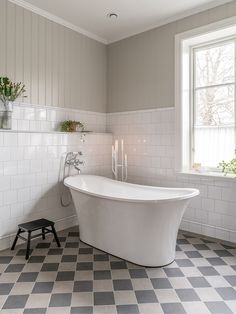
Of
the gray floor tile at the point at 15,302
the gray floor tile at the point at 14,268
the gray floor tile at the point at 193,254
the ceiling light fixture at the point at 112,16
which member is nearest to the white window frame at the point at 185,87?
the ceiling light fixture at the point at 112,16

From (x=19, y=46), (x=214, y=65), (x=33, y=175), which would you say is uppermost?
(x=19, y=46)

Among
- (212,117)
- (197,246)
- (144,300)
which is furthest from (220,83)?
(144,300)

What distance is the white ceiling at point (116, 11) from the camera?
10.1ft

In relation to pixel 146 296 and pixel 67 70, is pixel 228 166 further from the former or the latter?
pixel 67 70

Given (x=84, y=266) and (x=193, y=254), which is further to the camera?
(x=193, y=254)

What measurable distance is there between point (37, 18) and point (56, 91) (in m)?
0.93

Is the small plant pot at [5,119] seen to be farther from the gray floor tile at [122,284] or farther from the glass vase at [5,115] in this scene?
the gray floor tile at [122,284]

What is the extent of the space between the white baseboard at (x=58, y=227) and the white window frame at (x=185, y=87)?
1692mm

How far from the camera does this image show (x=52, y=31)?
341cm

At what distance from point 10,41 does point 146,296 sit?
3069 mm

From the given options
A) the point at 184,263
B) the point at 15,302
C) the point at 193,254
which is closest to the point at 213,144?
the point at 193,254

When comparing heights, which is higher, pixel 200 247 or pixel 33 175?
pixel 33 175

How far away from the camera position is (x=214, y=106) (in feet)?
11.1

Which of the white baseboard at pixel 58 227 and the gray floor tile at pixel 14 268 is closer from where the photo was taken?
the gray floor tile at pixel 14 268
